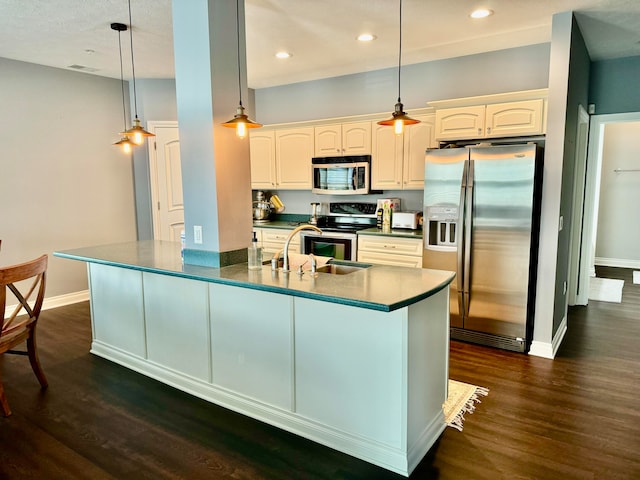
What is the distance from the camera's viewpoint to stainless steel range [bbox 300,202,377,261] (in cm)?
479

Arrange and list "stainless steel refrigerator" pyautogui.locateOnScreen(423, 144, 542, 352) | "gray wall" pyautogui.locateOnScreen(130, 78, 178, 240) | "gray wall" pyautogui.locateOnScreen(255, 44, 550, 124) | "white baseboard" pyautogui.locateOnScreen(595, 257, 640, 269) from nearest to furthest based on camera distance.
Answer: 1. "stainless steel refrigerator" pyautogui.locateOnScreen(423, 144, 542, 352)
2. "gray wall" pyautogui.locateOnScreen(255, 44, 550, 124)
3. "gray wall" pyautogui.locateOnScreen(130, 78, 178, 240)
4. "white baseboard" pyautogui.locateOnScreen(595, 257, 640, 269)

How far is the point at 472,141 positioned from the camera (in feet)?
13.5

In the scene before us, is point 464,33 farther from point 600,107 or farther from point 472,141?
point 600,107

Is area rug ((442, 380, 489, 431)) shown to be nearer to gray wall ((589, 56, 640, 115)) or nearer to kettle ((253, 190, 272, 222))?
gray wall ((589, 56, 640, 115))

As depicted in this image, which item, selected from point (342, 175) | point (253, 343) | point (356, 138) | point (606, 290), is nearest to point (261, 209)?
point (342, 175)

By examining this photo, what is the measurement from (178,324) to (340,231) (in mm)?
2384

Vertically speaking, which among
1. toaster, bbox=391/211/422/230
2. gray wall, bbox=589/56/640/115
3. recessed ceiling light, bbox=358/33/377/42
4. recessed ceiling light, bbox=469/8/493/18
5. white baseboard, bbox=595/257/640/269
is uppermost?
recessed ceiling light, bbox=358/33/377/42

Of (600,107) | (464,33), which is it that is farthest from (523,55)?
(600,107)

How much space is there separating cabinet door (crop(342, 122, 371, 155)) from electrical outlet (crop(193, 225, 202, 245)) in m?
2.53

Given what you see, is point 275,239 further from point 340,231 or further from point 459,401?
point 459,401

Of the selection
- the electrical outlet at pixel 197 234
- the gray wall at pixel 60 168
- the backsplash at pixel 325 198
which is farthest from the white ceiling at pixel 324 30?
the electrical outlet at pixel 197 234

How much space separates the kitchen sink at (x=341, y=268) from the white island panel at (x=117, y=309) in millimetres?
1402

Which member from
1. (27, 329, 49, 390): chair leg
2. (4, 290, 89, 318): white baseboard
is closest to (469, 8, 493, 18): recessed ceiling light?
(27, 329, 49, 390): chair leg

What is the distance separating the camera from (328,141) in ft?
16.9
